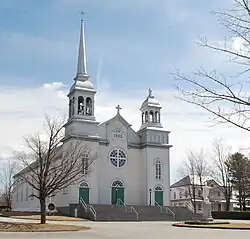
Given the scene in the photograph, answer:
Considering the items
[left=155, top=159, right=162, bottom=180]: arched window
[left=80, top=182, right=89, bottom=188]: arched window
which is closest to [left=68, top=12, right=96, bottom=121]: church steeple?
[left=80, top=182, right=89, bottom=188]: arched window

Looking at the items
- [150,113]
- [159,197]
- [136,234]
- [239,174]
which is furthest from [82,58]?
[136,234]

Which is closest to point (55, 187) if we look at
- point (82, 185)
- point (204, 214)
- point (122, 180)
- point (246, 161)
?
point (204, 214)

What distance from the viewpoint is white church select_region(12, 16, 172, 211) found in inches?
2141

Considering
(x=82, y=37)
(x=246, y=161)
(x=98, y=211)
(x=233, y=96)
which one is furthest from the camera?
(x=246, y=161)

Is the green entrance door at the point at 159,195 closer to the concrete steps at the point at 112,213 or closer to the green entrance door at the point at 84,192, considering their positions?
the concrete steps at the point at 112,213

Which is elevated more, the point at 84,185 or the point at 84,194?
the point at 84,185

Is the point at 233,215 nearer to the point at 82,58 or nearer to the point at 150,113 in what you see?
the point at 150,113

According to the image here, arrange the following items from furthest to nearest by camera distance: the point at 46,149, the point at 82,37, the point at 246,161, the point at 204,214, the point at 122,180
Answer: the point at 246,161 → the point at 82,37 → the point at 122,180 → the point at 204,214 → the point at 46,149

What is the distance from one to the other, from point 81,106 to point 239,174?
2822 cm

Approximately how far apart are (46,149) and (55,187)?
4223 mm

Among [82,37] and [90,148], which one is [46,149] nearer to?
[90,148]

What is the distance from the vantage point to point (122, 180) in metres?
56.9

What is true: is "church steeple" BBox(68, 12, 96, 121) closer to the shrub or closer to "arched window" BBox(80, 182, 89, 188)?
"arched window" BBox(80, 182, 89, 188)

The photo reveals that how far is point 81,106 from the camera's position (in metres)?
56.3
